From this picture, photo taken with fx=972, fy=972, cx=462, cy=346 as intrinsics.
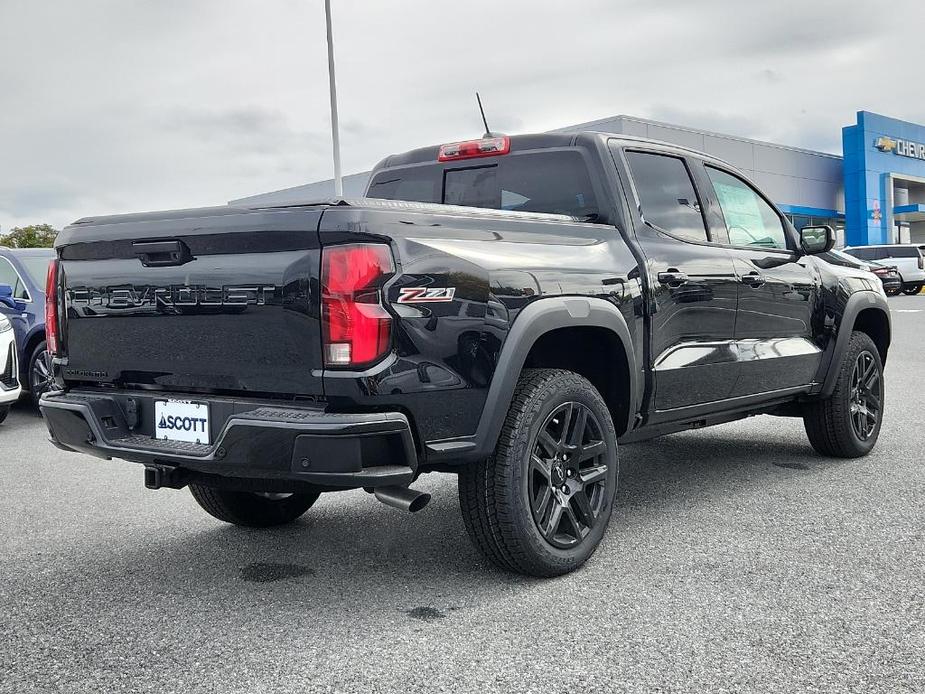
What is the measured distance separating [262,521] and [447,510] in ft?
3.06

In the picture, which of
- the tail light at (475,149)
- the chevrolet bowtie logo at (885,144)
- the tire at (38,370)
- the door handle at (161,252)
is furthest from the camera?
the chevrolet bowtie logo at (885,144)

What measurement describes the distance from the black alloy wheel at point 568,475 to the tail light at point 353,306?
0.89 meters

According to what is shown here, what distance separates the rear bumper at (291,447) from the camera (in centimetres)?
310

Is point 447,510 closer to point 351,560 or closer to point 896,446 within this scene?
point 351,560

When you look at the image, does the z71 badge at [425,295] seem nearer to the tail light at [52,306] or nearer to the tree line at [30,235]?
the tail light at [52,306]

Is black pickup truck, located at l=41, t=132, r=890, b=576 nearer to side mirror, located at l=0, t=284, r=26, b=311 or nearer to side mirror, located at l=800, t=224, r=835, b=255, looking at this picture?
side mirror, located at l=800, t=224, r=835, b=255

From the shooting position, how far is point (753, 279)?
5121mm

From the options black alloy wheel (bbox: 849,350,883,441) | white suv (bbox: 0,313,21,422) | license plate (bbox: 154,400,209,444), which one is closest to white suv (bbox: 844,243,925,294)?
black alloy wheel (bbox: 849,350,883,441)

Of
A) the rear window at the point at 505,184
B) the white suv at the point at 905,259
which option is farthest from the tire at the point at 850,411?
the white suv at the point at 905,259

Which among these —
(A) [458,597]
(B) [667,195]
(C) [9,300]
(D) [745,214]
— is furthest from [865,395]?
(C) [9,300]

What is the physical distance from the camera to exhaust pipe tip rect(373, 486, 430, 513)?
3.35m

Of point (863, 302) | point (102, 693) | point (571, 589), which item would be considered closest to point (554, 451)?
point (571, 589)

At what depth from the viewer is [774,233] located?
559cm

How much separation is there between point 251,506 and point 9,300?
5.76 metres
